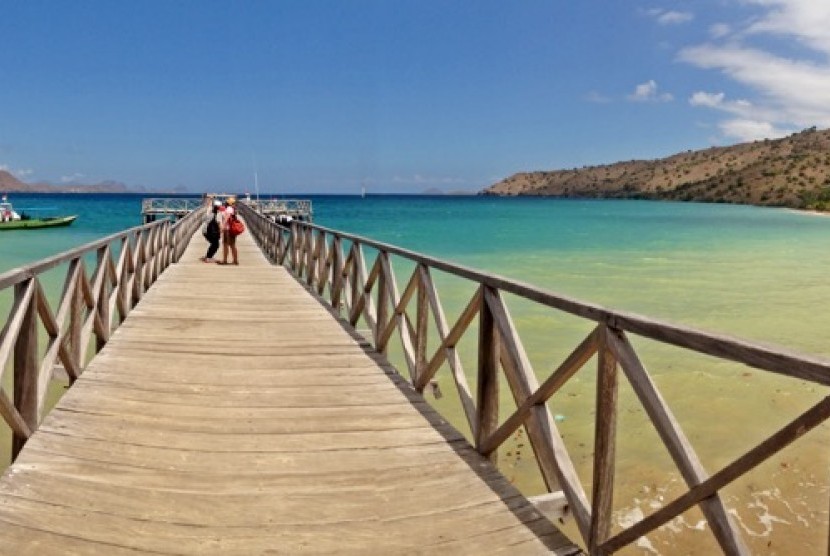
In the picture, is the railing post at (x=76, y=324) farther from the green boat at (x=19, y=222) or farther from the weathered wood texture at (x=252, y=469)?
the green boat at (x=19, y=222)

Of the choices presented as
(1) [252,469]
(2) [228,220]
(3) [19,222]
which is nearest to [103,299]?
(1) [252,469]

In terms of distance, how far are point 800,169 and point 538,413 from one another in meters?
134

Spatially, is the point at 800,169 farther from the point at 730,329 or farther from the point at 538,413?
the point at 538,413

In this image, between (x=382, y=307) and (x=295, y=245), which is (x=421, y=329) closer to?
(x=382, y=307)

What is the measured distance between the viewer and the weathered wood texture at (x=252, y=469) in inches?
118

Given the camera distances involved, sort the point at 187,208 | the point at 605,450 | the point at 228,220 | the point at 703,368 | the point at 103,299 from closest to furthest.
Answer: the point at 605,450, the point at 103,299, the point at 703,368, the point at 228,220, the point at 187,208

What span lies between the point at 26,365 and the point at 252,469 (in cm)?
165

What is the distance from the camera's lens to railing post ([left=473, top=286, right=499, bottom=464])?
4207mm

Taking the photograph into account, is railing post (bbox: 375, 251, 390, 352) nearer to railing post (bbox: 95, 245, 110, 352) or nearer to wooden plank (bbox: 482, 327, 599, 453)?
railing post (bbox: 95, 245, 110, 352)

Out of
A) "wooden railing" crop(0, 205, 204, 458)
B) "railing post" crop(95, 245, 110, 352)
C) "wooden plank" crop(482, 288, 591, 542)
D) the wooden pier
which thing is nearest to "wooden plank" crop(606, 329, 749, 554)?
"wooden plank" crop(482, 288, 591, 542)

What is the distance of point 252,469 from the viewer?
3.75 meters

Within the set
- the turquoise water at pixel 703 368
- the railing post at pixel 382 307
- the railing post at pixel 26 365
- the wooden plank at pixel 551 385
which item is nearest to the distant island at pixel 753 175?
the turquoise water at pixel 703 368

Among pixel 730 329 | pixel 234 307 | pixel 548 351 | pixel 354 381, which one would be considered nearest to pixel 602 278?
pixel 730 329

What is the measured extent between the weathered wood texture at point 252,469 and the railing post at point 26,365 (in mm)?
160
